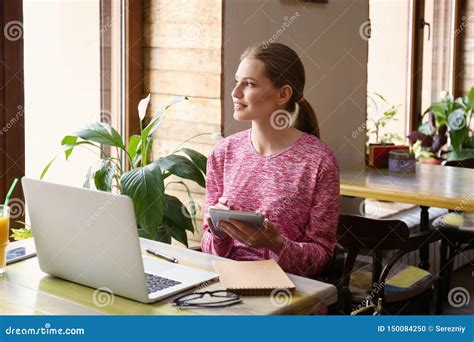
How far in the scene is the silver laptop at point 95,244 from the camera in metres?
1.67

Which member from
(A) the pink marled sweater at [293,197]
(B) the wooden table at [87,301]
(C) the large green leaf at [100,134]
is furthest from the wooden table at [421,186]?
(B) the wooden table at [87,301]

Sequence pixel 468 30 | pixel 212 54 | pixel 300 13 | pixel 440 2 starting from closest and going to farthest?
1. pixel 212 54
2. pixel 300 13
3. pixel 440 2
4. pixel 468 30

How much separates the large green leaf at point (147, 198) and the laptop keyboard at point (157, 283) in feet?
2.42

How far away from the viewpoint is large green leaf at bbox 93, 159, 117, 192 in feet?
9.23

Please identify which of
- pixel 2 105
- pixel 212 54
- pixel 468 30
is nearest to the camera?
pixel 2 105

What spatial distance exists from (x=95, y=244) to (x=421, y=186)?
1.94 meters

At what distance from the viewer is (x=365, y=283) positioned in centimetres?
300

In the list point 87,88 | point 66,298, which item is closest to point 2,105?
point 87,88

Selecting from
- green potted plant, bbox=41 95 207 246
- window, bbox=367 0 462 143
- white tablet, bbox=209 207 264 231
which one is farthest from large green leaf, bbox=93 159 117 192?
window, bbox=367 0 462 143

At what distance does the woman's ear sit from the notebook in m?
0.64

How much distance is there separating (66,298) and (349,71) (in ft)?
8.28

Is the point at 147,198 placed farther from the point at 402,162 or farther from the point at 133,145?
the point at 402,162

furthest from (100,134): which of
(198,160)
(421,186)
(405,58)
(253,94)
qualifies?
(405,58)
